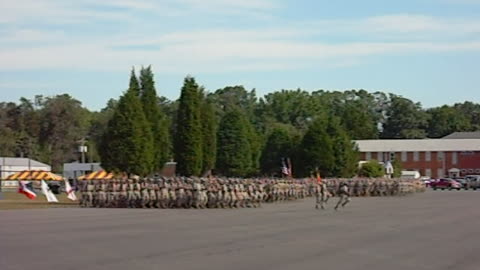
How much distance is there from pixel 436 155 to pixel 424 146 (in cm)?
249

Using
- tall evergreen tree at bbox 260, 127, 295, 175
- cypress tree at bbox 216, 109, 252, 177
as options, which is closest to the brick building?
tall evergreen tree at bbox 260, 127, 295, 175

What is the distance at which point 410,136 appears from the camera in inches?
7215

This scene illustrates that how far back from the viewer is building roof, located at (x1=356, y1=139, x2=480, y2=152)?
463ft

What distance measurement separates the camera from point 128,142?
5206 centimetres

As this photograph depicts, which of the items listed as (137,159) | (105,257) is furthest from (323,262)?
(137,159)

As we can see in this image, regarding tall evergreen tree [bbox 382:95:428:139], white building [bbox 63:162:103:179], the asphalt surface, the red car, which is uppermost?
tall evergreen tree [bbox 382:95:428:139]

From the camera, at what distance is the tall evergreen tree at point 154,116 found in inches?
2234

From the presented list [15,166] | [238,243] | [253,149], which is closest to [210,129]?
[253,149]

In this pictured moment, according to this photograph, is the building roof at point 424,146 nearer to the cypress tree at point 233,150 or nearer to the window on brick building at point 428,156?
the window on brick building at point 428,156

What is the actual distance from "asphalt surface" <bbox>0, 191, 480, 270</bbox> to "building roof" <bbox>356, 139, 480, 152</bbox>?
4332 inches

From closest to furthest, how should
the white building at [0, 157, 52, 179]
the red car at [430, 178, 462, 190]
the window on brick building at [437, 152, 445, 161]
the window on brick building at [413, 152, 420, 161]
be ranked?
1. the red car at [430, 178, 462, 190]
2. the white building at [0, 157, 52, 179]
3. the window on brick building at [437, 152, 445, 161]
4. the window on brick building at [413, 152, 420, 161]

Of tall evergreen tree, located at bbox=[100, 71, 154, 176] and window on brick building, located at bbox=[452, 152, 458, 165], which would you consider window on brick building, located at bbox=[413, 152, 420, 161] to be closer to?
window on brick building, located at bbox=[452, 152, 458, 165]

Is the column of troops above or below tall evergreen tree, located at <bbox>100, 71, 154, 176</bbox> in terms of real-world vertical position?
below

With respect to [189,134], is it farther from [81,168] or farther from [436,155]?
[436,155]
